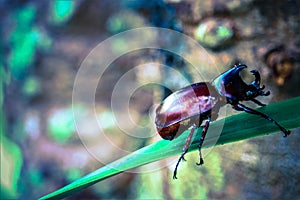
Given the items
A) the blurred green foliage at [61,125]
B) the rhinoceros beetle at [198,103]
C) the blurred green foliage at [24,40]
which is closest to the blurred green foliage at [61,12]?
the blurred green foliage at [24,40]

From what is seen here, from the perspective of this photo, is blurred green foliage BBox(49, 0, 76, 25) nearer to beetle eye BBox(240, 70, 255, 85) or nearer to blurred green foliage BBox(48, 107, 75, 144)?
blurred green foliage BBox(48, 107, 75, 144)

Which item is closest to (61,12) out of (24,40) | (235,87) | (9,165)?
(24,40)

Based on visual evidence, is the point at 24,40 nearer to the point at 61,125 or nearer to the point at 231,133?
the point at 61,125

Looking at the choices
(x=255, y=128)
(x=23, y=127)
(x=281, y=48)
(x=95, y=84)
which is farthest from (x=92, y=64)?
(x=255, y=128)

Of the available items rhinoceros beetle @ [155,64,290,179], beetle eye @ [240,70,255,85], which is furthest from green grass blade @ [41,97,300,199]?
beetle eye @ [240,70,255,85]

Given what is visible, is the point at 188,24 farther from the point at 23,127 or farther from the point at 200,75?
the point at 23,127

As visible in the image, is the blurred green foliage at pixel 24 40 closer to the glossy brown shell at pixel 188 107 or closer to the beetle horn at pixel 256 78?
the glossy brown shell at pixel 188 107
